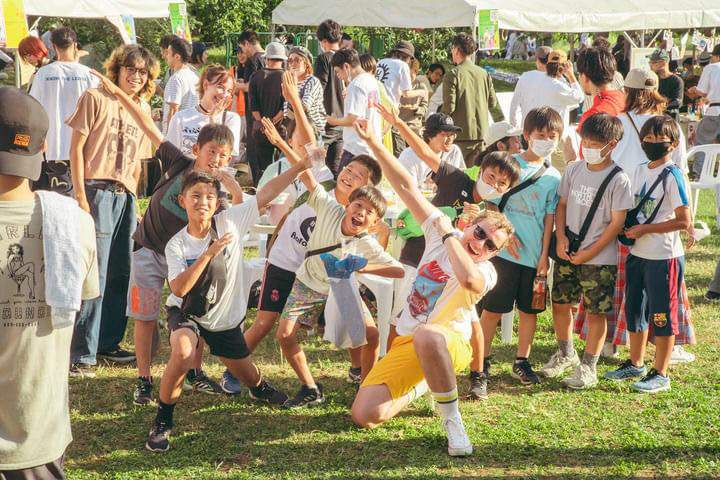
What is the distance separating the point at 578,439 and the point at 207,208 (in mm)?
2219

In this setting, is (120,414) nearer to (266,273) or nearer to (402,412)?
(266,273)

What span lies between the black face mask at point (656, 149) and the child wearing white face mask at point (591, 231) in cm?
23

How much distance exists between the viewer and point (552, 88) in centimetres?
929

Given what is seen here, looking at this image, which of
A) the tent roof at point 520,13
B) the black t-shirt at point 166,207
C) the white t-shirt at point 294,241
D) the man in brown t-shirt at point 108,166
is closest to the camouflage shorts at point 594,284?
the white t-shirt at point 294,241

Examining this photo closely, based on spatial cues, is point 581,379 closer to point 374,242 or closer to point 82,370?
point 374,242

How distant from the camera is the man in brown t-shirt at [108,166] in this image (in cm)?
521

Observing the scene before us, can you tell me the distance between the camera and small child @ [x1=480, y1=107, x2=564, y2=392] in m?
5.35

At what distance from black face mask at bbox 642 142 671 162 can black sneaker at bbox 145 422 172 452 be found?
124 inches

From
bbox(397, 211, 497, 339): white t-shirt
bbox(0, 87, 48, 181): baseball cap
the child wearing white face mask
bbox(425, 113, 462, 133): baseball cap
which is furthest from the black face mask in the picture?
bbox(0, 87, 48, 181): baseball cap

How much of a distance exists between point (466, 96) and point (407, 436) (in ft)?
19.2

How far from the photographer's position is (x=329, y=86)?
10031 mm

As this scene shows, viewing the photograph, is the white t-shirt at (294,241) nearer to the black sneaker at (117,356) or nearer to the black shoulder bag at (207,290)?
the black shoulder bag at (207,290)

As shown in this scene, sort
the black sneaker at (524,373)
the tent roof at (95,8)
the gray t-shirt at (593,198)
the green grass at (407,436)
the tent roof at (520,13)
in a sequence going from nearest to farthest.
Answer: the green grass at (407,436) → the gray t-shirt at (593,198) → the black sneaker at (524,373) → the tent roof at (95,8) → the tent roof at (520,13)

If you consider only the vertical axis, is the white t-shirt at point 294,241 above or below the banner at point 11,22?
below
